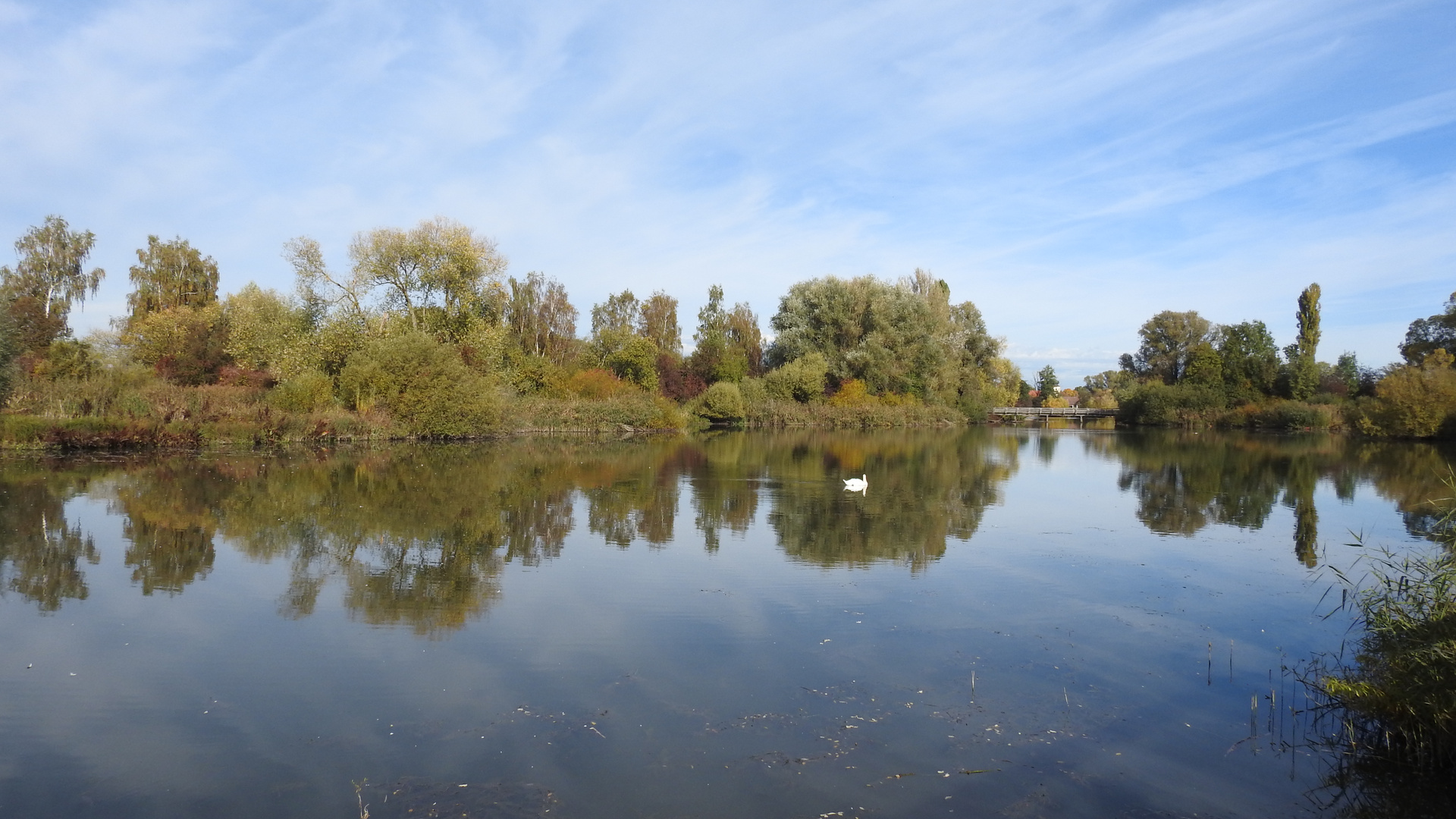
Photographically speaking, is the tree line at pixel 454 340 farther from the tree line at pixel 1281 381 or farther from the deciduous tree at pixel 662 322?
the tree line at pixel 1281 381

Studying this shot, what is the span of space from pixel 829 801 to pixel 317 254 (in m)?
36.3

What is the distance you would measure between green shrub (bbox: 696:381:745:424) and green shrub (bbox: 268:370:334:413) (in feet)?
68.8

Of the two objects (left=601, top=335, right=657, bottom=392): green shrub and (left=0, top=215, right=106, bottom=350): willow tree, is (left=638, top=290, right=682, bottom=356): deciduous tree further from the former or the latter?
(left=0, top=215, right=106, bottom=350): willow tree

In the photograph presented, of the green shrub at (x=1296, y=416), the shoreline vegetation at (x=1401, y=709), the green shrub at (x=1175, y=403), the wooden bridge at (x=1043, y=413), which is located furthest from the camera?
the wooden bridge at (x=1043, y=413)

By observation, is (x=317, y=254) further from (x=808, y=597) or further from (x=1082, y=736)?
(x=1082, y=736)

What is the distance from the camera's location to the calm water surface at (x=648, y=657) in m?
4.64

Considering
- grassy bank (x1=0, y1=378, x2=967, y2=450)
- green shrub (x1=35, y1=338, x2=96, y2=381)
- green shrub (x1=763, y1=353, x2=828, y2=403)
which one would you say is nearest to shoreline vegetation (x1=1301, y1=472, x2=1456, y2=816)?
grassy bank (x1=0, y1=378, x2=967, y2=450)

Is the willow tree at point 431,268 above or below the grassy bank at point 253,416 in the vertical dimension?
above

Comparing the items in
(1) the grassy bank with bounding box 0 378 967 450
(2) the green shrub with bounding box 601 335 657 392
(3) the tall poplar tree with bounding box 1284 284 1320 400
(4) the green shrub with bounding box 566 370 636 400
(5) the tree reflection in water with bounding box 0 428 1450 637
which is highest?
(3) the tall poplar tree with bounding box 1284 284 1320 400

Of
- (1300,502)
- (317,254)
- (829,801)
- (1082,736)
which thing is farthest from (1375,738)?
(317,254)

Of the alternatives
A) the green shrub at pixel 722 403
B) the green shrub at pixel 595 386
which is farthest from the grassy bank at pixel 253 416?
the green shrub at pixel 722 403

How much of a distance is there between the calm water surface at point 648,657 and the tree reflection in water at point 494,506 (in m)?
0.10

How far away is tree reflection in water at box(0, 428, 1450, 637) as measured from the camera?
9414 millimetres

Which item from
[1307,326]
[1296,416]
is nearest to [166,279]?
[1296,416]
